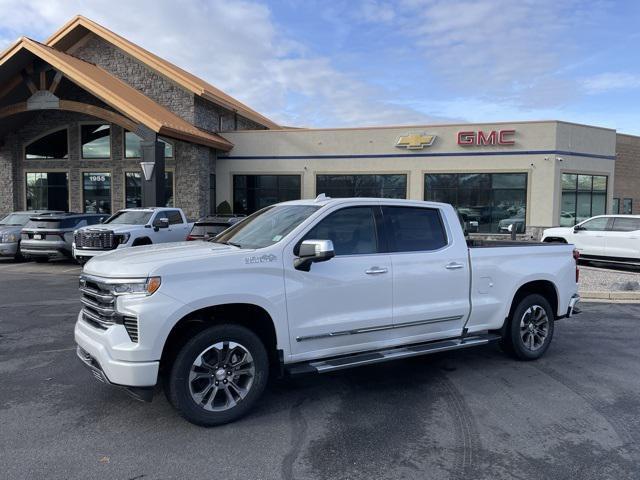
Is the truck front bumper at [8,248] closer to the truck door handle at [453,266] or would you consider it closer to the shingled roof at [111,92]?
the shingled roof at [111,92]

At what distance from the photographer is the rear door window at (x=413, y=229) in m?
5.15

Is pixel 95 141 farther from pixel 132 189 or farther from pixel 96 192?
pixel 132 189

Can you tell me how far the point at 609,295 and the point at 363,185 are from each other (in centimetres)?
1519

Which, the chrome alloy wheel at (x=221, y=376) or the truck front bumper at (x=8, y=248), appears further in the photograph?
the truck front bumper at (x=8, y=248)

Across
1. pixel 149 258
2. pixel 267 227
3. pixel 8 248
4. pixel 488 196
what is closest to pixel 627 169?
pixel 488 196

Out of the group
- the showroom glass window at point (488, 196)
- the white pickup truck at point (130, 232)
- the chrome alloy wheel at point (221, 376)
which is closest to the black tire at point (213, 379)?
the chrome alloy wheel at point (221, 376)

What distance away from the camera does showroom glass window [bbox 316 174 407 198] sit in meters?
24.3

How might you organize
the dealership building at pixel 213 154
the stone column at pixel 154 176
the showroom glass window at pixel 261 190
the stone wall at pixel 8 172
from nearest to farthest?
the stone column at pixel 154 176, the dealership building at pixel 213 154, the showroom glass window at pixel 261 190, the stone wall at pixel 8 172

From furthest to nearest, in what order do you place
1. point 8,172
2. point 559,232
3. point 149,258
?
point 8,172, point 559,232, point 149,258

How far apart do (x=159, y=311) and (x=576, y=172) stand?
23.3 metres

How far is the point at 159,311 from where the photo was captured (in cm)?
391

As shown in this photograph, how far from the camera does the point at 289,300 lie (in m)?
4.38

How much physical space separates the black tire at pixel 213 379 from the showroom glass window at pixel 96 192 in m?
23.5

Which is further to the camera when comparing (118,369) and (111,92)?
(111,92)
